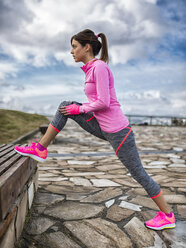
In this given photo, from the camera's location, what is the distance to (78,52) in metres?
2.32

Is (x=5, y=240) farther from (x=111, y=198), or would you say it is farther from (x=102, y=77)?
(x=111, y=198)

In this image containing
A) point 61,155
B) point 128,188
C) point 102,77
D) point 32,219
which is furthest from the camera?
point 61,155

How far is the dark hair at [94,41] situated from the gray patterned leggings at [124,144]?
0.56 metres

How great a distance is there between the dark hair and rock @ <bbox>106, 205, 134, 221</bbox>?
1630 mm

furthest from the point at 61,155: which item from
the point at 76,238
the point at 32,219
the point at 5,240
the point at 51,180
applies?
the point at 5,240

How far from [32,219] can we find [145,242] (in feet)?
3.81

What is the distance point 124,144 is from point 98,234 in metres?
0.87

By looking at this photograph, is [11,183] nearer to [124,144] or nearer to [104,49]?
[124,144]

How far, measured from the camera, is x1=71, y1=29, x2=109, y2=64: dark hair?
2297mm

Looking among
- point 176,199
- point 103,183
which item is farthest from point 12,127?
point 176,199

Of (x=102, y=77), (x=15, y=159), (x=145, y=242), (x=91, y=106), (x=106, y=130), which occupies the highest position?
(x=102, y=77)

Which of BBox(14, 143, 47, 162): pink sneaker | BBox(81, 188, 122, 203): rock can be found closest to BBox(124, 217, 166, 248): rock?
BBox(81, 188, 122, 203): rock

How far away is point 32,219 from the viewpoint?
8.05 feet

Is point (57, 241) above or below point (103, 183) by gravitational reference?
below
